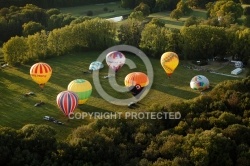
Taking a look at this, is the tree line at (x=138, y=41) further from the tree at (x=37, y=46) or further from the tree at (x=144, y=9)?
the tree at (x=144, y=9)

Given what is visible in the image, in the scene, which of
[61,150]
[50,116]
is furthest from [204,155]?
[50,116]

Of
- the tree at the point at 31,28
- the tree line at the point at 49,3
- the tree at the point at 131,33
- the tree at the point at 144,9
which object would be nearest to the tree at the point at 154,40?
the tree at the point at 131,33

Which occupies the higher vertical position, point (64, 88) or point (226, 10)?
point (226, 10)

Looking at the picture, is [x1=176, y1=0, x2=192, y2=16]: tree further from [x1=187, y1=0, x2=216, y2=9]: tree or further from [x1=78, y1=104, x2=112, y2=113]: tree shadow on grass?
[x1=78, y1=104, x2=112, y2=113]: tree shadow on grass

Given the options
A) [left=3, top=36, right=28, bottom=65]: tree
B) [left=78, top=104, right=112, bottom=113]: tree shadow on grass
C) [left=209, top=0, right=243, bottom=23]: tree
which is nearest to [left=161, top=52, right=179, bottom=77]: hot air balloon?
[left=78, top=104, right=112, bottom=113]: tree shadow on grass

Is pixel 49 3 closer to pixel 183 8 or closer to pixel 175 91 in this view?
pixel 183 8

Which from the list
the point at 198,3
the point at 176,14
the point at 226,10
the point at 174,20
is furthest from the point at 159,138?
the point at 198,3

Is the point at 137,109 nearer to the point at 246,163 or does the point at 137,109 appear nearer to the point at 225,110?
the point at 225,110
